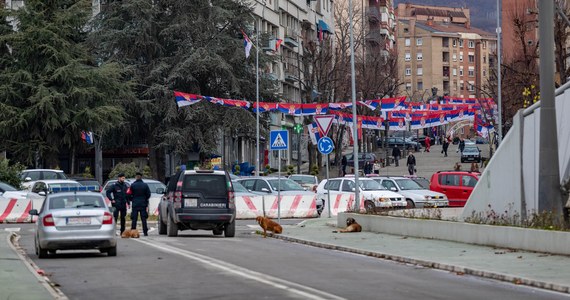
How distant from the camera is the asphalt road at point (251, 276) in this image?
53.1ft

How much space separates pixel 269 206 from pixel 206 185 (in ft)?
47.7

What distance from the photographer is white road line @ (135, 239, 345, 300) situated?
15719 mm

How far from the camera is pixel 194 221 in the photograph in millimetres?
32500

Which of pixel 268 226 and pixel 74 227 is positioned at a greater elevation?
pixel 74 227

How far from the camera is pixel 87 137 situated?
73.6 m

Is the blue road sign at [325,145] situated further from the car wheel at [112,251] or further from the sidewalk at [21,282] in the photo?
the sidewalk at [21,282]

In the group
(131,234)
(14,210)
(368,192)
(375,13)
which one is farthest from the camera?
(375,13)

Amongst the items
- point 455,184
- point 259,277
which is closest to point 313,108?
point 455,184

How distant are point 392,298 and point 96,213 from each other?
10368mm

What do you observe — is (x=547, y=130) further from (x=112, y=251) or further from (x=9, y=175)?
(x=9, y=175)

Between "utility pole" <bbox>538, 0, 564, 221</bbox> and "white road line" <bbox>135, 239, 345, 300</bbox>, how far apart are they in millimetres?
7474

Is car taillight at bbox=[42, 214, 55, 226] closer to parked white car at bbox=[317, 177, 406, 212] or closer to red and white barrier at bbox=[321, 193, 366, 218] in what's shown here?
parked white car at bbox=[317, 177, 406, 212]

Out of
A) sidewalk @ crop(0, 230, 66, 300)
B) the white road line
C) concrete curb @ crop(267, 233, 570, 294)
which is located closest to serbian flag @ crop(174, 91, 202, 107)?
concrete curb @ crop(267, 233, 570, 294)

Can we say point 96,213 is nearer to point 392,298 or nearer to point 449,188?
point 392,298
